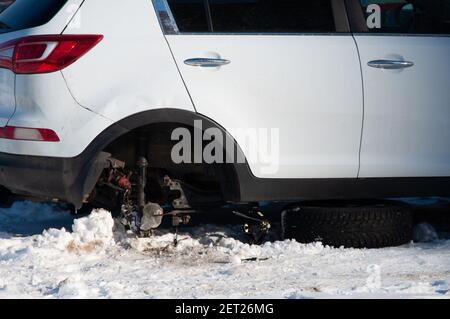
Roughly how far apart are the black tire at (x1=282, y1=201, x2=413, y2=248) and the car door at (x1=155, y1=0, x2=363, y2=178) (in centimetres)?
26

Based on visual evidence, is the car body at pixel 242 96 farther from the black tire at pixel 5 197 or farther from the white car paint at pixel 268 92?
the black tire at pixel 5 197

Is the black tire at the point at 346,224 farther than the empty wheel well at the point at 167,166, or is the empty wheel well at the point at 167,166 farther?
the black tire at the point at 346,224

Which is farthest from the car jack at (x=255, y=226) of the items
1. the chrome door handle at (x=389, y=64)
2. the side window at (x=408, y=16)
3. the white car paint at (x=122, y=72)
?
the side window at (x=408, y=16)

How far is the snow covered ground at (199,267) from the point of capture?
4.78 metres

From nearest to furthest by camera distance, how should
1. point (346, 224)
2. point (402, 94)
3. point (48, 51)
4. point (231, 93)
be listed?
point (48, 51), point (231, 93), point (402, 94), point (346, 224)

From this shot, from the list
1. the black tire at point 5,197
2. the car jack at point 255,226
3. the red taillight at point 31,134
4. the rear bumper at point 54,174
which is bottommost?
the car jack at point 255,226

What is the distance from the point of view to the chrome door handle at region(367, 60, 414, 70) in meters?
5.38

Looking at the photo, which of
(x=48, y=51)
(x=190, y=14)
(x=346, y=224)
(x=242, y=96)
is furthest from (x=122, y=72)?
(x=346, y=224)

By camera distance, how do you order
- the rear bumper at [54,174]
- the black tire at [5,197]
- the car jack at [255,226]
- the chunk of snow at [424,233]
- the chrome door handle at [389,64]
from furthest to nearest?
the black tire at [5,197] → the chunk of snow at [424,233] → the car jack at [255,226] → the chrome door handle at [389,64] → the rear bumper at [54,174]

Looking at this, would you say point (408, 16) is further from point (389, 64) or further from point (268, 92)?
point (268, 92)

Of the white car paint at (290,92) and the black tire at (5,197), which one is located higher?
the white car paint at (290,92)

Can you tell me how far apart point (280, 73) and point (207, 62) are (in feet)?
1.39

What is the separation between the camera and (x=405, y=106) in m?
5.43

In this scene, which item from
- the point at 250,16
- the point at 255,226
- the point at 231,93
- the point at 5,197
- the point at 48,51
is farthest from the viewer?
the point at 5,197
